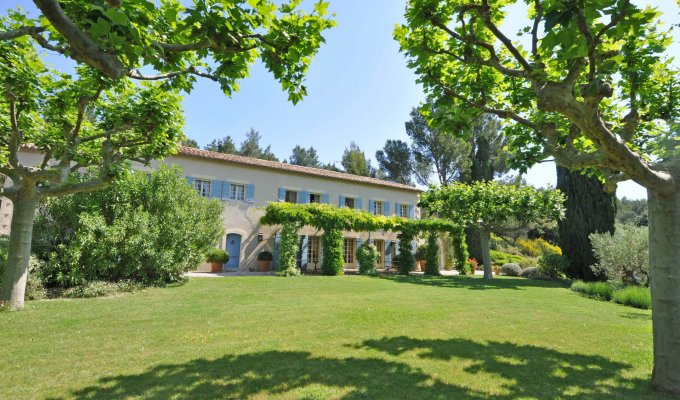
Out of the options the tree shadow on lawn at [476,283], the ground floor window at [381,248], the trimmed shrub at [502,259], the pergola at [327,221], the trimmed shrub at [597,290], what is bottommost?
the tree shadow on lawn at [476,283]

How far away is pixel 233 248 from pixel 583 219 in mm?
19338

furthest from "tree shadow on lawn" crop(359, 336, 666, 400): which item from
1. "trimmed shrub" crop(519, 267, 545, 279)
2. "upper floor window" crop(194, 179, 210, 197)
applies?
"trimmed shrub" crop(519, 267, 545, 279)

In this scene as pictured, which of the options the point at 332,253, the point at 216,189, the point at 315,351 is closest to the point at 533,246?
the point at 332,253

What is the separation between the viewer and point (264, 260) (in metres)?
19.7

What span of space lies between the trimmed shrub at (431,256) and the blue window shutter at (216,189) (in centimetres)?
1283

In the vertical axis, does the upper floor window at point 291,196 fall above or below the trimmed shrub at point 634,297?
above

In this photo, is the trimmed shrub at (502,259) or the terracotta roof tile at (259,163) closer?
the terracotta roof tile at (259,163)

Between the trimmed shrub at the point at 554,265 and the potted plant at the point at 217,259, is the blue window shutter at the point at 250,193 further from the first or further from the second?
the trimmed shrub at the point at 554,265

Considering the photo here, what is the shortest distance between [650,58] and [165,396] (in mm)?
7438

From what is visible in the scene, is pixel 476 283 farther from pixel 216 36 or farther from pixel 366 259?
pixel 216 36

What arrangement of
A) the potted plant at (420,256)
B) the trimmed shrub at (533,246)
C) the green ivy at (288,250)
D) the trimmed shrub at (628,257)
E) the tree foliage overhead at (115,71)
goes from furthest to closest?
the trimmed shrub at (533,246) < the potted plant at (420,256) < the green ivy at (288,250) < the trimmed shrub at (628,257) < the tree foliage overhead at (115,71)

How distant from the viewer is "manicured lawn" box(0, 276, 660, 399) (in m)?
3.66

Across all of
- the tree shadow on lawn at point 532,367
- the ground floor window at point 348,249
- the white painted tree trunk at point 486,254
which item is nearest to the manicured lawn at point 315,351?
the tree shadow on lawn at point 532,367

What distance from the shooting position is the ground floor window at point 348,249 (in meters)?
23.5
